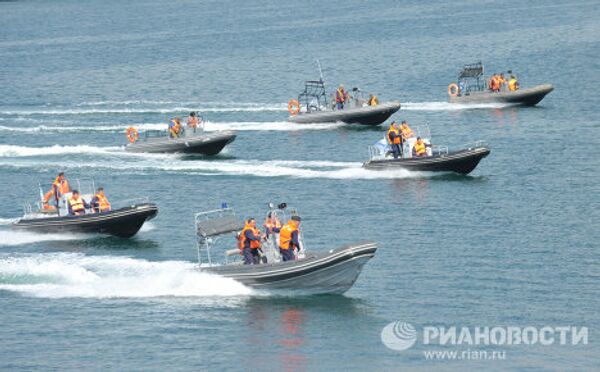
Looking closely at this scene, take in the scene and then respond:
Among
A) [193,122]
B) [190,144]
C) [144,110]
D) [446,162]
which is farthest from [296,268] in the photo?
[144,110]

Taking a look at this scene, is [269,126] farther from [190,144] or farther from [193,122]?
[190,144]

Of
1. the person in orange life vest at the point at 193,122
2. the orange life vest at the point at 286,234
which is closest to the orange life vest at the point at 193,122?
the person in orange life vest at the point at 193,122

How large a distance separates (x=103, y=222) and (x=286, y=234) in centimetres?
1252

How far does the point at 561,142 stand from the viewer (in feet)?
217

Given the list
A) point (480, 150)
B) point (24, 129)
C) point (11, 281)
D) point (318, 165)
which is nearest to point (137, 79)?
point (24, 129)

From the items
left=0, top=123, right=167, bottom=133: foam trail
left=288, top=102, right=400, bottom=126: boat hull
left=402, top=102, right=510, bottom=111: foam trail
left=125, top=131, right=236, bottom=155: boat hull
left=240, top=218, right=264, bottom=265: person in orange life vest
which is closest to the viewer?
left=240, top=218, right=264, bottom=265: person in orange life vest

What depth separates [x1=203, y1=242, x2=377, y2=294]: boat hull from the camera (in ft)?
124

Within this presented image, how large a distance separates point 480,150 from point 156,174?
17.1 m

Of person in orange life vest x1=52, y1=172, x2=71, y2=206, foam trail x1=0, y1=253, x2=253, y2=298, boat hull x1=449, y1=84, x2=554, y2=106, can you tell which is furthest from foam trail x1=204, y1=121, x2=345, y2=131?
foam trail x1=0, y1=253, x2=253, y2=298

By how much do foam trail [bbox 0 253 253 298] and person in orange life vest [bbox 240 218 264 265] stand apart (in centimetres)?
96

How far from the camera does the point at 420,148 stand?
58500 millimetres

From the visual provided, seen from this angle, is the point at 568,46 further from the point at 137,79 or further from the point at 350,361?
the point at 350,361

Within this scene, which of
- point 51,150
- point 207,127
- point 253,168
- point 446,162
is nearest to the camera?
point 446,162

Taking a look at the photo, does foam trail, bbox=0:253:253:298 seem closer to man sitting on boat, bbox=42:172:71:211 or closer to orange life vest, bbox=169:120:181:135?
man sitting on boat, bbox=42:172:71:211
